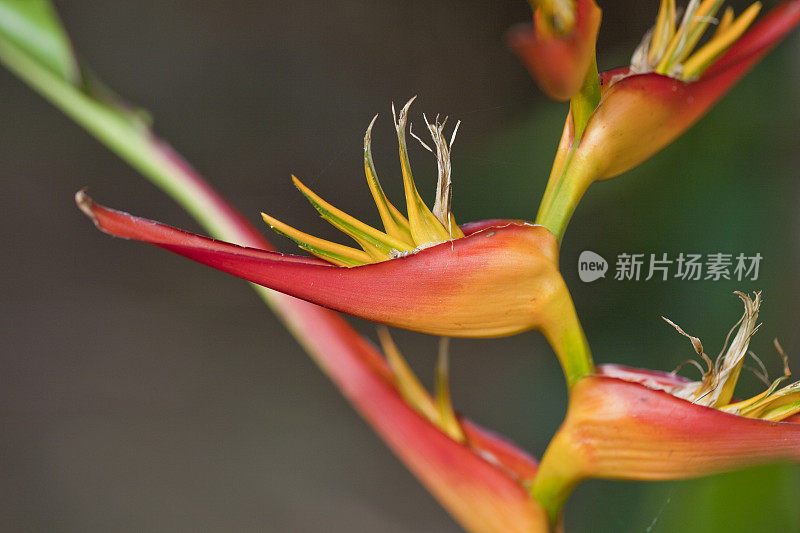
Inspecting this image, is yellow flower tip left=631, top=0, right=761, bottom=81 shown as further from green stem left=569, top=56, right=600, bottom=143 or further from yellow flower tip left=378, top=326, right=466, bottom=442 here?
yellow flower tip left=378, top=326, right=466, bottom=442

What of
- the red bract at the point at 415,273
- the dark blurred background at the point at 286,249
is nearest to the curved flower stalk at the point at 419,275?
the red bract at the point at 415,273

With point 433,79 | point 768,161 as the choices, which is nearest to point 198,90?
point 433,79

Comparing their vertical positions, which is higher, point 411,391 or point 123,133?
point 123,133

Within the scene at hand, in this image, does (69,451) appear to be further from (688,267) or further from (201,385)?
(688,267)

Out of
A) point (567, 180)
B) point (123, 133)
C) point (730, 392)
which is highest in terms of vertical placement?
point (123, 133)

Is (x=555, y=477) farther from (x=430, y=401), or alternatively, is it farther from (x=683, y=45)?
(x=683, y=45)

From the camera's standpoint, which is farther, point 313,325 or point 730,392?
point 313,325

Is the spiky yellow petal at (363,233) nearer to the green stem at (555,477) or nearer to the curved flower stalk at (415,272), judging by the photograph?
the curved flower stalk at (415,272)

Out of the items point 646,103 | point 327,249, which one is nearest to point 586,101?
point 646,103
